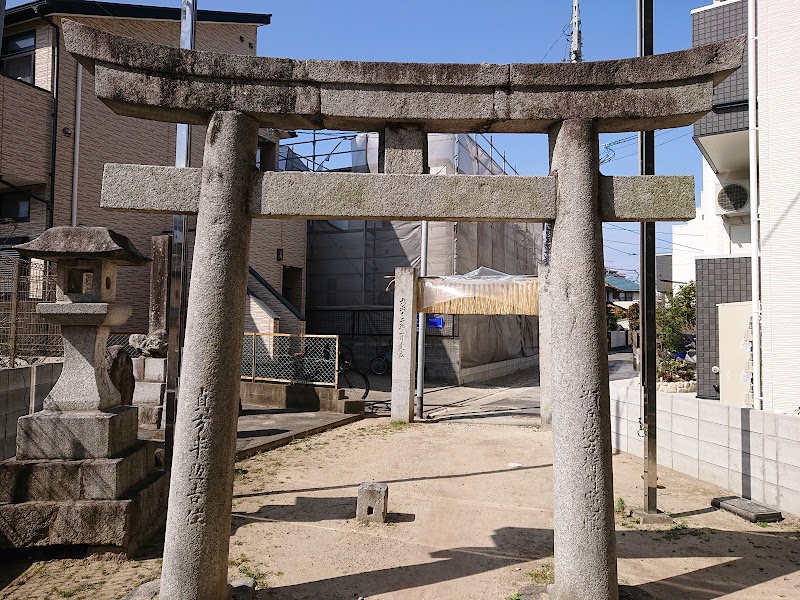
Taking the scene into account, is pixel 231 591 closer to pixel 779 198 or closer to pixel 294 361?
pixel 779 198

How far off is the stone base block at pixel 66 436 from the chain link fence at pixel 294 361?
7954 millimetres

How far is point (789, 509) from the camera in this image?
615cm

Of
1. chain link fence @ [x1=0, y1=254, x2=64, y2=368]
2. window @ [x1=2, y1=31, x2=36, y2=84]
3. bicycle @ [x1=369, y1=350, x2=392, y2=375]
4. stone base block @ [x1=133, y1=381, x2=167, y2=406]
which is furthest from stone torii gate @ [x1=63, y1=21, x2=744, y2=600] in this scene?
bicycle @ [x1=369, y1=350, x2=392, y2=375]

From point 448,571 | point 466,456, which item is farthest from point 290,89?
point 466,456

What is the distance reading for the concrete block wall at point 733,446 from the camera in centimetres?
616

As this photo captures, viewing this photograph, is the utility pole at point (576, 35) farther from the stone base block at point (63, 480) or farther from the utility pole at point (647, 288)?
the stone base block at point (63, 480)

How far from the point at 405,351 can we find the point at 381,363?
8.22m

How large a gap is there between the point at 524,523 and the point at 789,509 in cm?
317

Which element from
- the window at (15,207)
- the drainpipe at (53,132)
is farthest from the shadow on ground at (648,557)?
the window at (15,207)

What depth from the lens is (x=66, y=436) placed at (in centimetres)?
536

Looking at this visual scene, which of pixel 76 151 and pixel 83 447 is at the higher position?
pixel 76 151

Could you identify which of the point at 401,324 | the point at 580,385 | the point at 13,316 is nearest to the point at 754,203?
the point at 580,385

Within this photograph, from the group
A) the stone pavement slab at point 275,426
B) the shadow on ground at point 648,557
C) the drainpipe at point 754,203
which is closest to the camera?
the shadow on ground at point 648,557

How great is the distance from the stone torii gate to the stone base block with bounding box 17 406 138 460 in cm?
205
